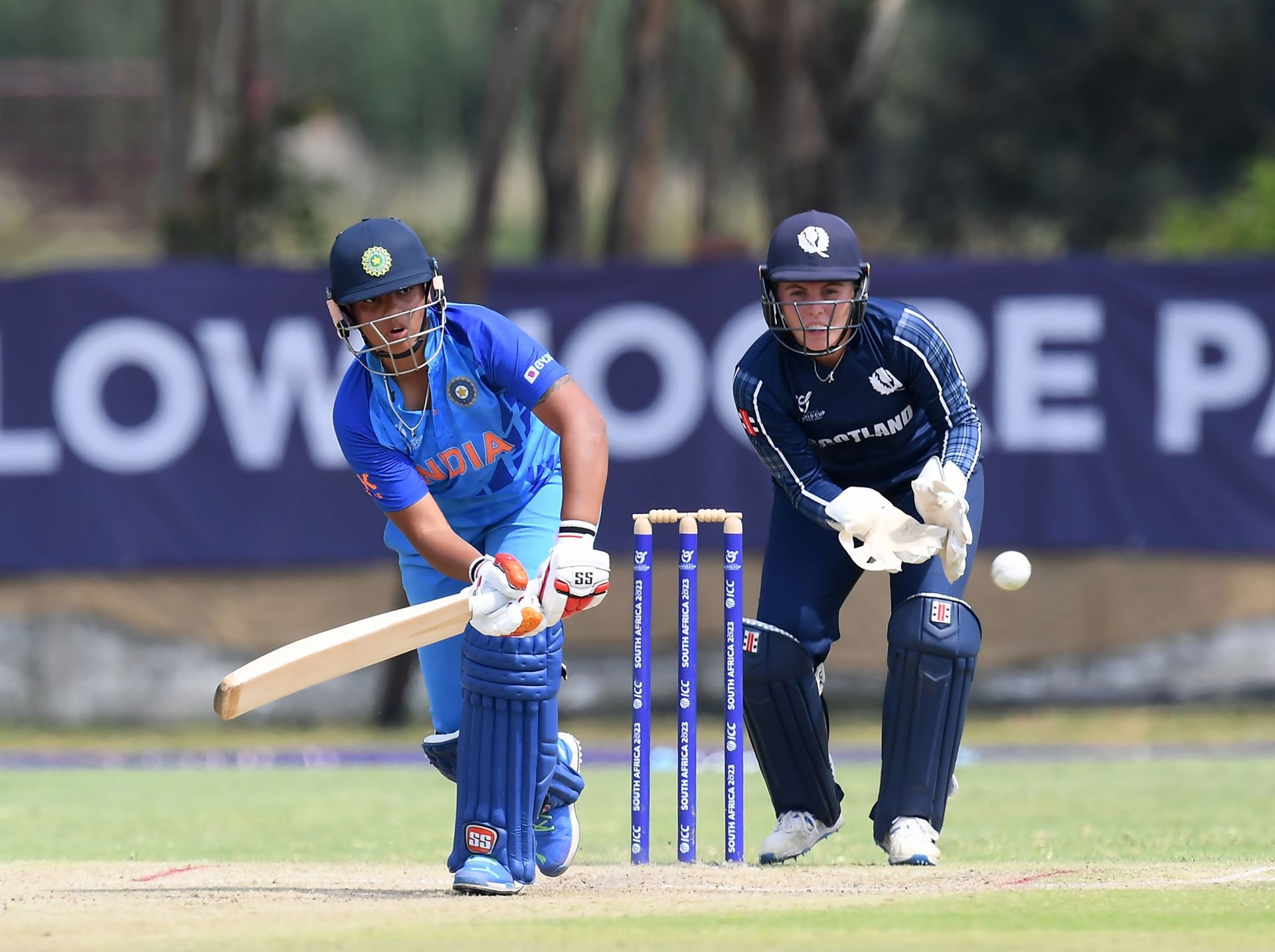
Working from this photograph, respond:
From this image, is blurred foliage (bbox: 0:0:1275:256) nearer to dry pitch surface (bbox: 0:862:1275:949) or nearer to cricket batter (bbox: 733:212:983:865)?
cricket batter (bbox: 733:212:983:865)

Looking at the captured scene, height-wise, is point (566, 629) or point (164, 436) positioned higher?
point (164, 436)

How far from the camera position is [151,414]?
37.5 feet

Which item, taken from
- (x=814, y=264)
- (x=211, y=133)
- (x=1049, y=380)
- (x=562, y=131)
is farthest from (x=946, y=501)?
(x=562, y=131)

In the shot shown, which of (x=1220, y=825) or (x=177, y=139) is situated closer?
(x=1220, y=825)

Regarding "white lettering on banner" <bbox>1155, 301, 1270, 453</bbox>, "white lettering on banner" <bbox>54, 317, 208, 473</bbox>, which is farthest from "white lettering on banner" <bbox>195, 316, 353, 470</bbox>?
"white lettering on banner" <bbox>1155, 301, 1270, 453</bbox>

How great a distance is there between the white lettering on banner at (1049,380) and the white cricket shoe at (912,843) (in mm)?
5444

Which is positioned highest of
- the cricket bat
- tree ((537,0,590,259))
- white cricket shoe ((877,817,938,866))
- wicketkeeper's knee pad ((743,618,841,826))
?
tree ((537,0,590,259))

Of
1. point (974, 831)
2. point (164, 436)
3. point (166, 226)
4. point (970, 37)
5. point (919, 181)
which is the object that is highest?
point (970, 37)

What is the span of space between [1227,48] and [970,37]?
12.3 ft

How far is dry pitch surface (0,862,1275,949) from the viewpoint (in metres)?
4.71

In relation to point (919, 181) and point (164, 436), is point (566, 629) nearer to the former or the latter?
point (164, 436)

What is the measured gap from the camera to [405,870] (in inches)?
241

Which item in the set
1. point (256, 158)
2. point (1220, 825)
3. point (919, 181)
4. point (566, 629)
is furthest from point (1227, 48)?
point (1220, 825)

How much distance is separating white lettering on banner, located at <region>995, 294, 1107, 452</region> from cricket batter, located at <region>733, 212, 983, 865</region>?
5.05 meters
